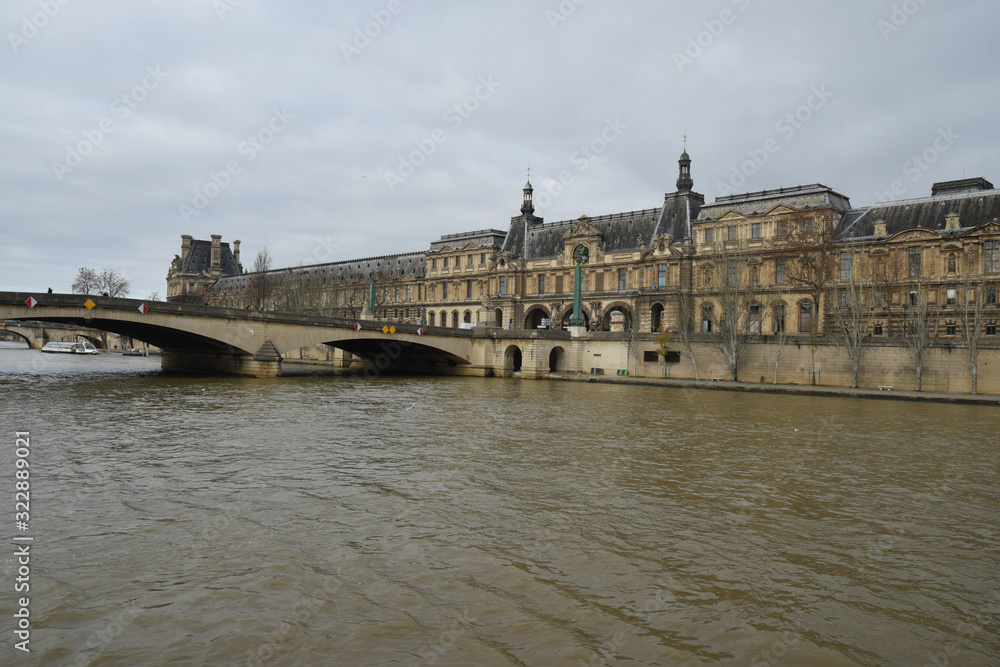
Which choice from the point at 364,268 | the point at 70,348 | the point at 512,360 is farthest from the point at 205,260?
the point at 512,360

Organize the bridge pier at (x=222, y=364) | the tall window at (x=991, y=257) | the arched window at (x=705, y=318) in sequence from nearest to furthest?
the bridge pier at (x=222, y=364) < the tall window at (x=991, y=257) < the arched window at (x=705, y=318)

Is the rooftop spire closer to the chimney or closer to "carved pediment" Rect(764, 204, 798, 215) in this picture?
"carved pediment" Rect(764, 204, 798, 215)

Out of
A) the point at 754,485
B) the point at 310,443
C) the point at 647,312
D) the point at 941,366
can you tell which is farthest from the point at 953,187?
the point at 310,443

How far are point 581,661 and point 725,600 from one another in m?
2.57

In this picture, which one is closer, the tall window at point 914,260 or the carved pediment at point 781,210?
the tall window at point 914,260

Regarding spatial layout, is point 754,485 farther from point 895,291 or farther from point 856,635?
point 895,291

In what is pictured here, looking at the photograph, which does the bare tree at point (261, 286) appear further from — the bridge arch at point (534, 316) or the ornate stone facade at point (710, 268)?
the bridge arch at point (534, 316)

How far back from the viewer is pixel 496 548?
10.7 metres

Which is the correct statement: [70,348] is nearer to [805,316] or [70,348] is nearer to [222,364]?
[222,364]

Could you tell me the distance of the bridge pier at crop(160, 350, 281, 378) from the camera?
4694 cm

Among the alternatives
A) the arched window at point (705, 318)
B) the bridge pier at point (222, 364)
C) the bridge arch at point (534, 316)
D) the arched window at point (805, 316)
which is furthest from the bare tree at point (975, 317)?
the bridge pier at point (222, 364)

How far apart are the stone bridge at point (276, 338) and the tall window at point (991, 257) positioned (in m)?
25.5

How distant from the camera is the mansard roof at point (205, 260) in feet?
431

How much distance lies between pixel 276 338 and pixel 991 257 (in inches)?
1905
